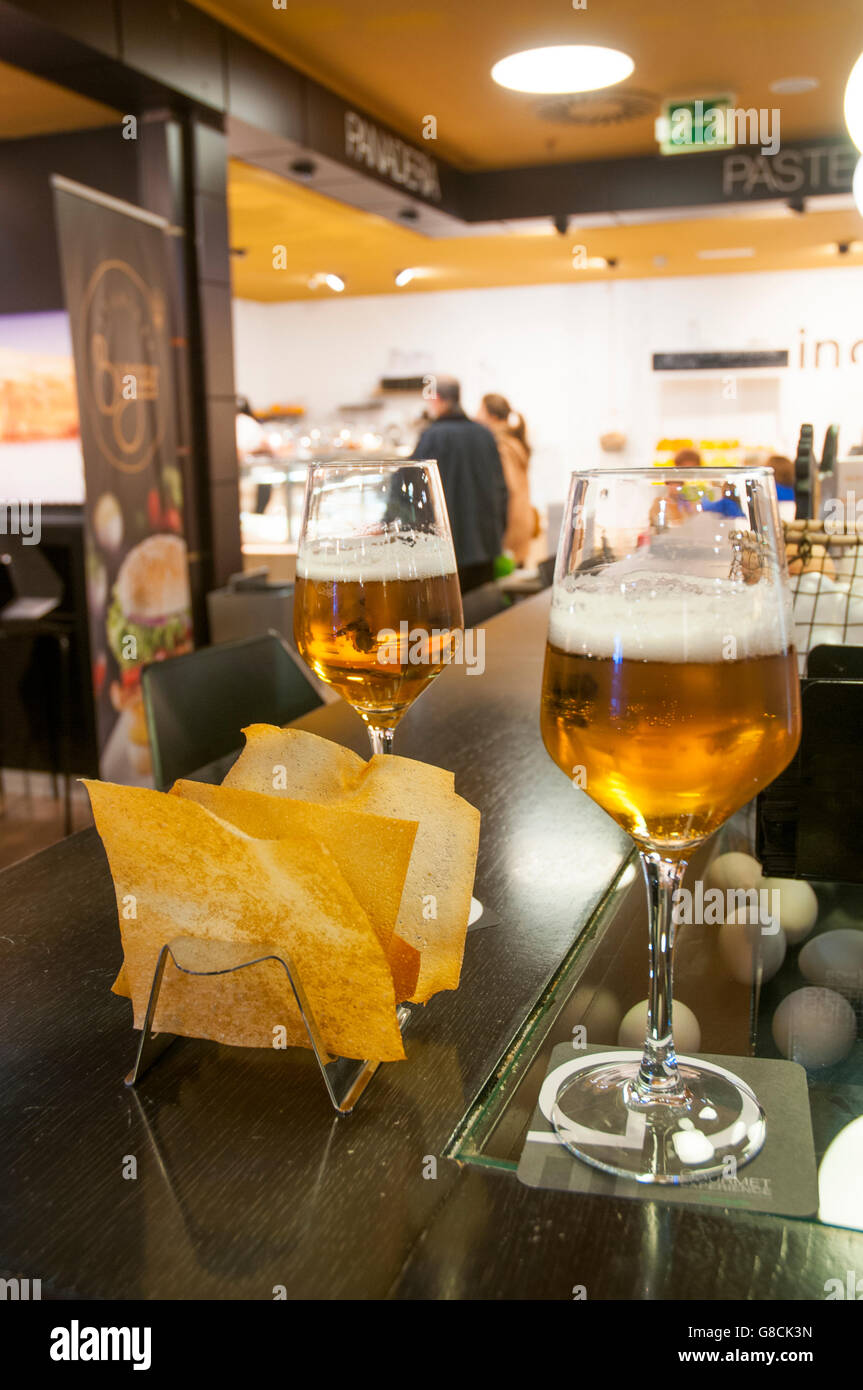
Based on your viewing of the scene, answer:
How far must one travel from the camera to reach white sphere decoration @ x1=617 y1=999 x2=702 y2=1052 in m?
0.57

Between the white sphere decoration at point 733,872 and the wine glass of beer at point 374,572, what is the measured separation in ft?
0.81

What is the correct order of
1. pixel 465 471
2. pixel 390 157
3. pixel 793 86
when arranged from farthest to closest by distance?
pixel 390 157 → pixel 793 86 → pixel 465 471

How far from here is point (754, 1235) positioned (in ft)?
1.39

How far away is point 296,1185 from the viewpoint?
1.49 feet

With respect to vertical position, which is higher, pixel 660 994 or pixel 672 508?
pixel 672 508

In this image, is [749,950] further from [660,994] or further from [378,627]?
[378,627]

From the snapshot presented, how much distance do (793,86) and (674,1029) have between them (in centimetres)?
Answer: 557

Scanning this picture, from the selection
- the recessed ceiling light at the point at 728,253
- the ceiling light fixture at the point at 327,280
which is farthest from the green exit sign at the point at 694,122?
the ceiling light fixture at the point at 327,280

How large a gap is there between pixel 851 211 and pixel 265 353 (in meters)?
5.95

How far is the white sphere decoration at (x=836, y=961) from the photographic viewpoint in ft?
2.04

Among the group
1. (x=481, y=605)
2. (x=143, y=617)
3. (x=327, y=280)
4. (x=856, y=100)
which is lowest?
(x=143, y=617)

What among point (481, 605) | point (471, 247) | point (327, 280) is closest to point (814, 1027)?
point (481, 605)

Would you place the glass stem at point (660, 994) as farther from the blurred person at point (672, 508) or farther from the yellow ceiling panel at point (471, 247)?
the yellow ceiling panel at point (471, 247)

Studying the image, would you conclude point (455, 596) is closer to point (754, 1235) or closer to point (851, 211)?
point (754, 1235)
